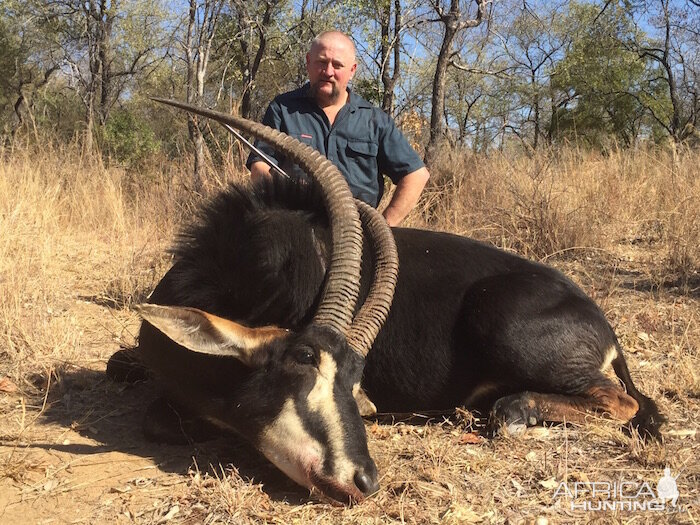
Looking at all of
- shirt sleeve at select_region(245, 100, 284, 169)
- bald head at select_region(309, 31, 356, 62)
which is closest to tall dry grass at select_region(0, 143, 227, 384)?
shirt sleeve at select_region(245, 100, 284, 169)

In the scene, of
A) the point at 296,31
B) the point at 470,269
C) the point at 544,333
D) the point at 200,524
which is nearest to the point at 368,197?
the point at 470,269

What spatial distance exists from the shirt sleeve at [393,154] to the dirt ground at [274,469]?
2.25m

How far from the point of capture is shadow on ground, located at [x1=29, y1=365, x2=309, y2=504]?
9.48 feet

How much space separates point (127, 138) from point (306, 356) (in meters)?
14.5

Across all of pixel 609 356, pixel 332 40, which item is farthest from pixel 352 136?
pixel 609 356

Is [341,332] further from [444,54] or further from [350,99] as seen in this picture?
[444,54]

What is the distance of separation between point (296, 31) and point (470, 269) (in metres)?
13.4

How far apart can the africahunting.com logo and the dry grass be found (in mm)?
44

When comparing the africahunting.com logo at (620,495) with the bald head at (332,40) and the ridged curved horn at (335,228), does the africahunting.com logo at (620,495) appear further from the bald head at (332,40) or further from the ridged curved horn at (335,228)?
the bald head at (332,40)

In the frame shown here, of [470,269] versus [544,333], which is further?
[470,269]

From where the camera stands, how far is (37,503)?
2.59 metres

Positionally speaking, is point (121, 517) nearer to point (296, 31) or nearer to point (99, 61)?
point (296, 31)

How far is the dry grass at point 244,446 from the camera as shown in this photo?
2607 millimetres

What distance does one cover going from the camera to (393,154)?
5230 millimetres
